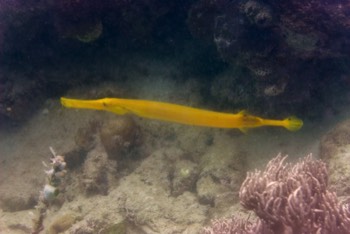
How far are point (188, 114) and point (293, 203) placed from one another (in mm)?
1800

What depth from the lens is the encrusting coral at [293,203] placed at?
3.87 meters

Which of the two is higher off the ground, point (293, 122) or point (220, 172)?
point (293, 122)

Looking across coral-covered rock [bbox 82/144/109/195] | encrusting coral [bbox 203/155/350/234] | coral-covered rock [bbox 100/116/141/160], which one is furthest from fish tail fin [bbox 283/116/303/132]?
coral-covered rock [bbox 82/144/109/195]

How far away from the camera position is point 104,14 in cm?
688

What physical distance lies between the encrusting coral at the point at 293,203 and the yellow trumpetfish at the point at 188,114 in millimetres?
547

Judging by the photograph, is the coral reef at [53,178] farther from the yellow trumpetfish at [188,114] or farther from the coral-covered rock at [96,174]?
the yellow trumpetfish at [188,114]

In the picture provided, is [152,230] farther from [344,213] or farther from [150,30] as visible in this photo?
[150,30]

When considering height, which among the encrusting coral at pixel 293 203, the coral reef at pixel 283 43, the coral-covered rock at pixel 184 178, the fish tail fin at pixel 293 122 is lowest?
the encrusting coral at pixel 293 203

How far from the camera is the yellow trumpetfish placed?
4688 millimetres

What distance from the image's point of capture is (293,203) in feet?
12.8

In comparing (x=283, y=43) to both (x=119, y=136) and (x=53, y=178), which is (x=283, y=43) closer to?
(x=119, y=136)

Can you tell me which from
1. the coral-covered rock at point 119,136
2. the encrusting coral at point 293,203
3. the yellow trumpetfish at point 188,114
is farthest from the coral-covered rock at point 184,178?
the encrusting coral at point 293,203

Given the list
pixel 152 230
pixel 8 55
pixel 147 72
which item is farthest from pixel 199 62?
pixel 8 55

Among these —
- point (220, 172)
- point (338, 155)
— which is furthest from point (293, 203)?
point (220, 172)
